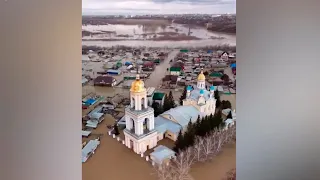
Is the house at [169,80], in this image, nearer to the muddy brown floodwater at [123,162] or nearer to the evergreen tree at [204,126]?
the muddy brown floodwater at [123,162]

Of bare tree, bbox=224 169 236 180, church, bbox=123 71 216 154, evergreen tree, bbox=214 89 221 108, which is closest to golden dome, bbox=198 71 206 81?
church, bbox=123 71 216 154

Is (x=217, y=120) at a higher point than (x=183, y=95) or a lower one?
lower

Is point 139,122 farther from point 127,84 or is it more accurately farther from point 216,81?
point 216,81

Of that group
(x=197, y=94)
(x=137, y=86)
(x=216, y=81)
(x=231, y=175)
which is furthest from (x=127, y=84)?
(x=231, y=175)

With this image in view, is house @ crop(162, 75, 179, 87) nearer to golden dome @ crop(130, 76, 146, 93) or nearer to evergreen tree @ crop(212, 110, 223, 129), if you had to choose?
golden dome @ crop(130, 76, 146, 93)

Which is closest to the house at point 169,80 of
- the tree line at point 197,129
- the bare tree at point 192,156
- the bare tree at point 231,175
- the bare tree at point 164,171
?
the tree line at point 197,129
